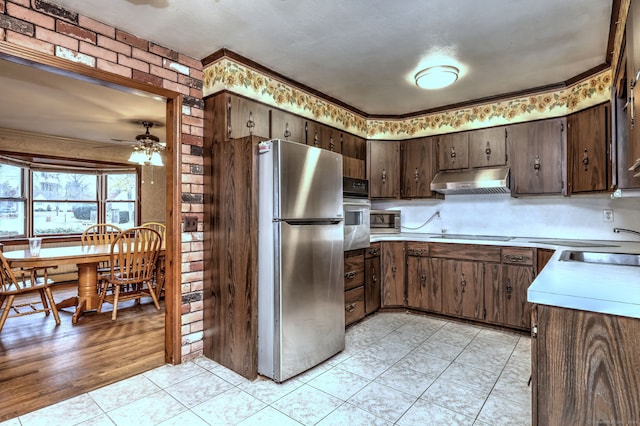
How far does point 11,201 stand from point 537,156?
6992 mm

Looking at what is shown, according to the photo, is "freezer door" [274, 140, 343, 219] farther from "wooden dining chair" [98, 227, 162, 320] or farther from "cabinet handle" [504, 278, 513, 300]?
"wooden dining chair" [98, 227, 162, 320]

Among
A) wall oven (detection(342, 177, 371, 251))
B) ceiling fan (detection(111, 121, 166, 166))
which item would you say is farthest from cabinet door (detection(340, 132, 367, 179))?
ceiling fan (detection(111, 121, 166, 166))

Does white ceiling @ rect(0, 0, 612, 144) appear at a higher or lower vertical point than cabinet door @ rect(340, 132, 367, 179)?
higher

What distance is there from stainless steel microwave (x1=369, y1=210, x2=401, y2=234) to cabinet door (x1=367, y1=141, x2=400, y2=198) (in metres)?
0.22

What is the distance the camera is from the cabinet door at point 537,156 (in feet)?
10.2

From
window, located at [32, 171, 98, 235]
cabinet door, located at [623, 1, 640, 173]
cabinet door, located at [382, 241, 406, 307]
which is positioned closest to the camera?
cabinet door, located at [623, 1, 640, 173]

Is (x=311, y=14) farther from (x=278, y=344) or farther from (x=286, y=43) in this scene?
(x=278, y=344)

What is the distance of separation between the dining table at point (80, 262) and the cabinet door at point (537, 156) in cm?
404

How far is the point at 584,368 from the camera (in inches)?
42.3

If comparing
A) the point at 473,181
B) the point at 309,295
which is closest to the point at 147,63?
the point at 309,295

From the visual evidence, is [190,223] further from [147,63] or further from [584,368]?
[584,368]

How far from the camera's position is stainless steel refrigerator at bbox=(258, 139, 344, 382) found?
7.13 ft

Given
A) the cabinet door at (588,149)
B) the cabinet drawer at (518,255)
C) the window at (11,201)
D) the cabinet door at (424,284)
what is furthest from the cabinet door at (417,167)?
the window at (11,201)

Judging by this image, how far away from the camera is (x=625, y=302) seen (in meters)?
1.00
